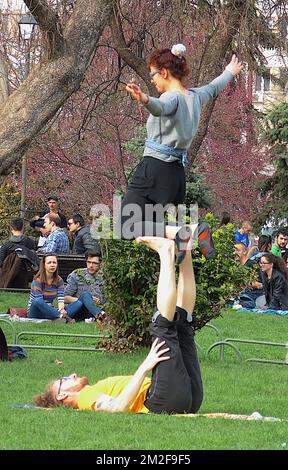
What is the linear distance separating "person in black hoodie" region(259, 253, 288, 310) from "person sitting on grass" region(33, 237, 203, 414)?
10.7 m

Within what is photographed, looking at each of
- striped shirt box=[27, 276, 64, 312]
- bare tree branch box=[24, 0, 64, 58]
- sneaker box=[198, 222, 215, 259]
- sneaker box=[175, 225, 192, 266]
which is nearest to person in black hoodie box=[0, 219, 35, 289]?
striped shirt box=[27, 276, 64, 312]

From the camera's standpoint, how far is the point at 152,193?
8.82 meters

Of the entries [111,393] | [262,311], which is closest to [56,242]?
[262,311]

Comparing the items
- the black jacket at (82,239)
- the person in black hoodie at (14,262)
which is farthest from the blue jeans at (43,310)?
the black jacket at (82,239)

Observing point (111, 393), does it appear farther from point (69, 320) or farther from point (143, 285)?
point (69, 320)

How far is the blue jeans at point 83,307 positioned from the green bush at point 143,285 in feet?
13.1

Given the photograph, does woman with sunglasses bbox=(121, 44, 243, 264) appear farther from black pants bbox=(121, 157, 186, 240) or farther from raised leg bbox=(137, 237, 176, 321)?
raised leg bbox=(137, 237, 176, 321)

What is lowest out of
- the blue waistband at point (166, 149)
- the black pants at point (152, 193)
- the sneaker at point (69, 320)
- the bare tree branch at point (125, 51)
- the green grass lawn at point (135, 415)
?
the green grass lawn at point (135, 415)

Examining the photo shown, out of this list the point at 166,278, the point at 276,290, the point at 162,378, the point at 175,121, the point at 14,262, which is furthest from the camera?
the point at 14,262

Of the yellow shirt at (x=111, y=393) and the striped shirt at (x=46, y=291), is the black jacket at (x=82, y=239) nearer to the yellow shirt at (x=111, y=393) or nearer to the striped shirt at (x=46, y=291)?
the striped shirt at (x=46, y=291)

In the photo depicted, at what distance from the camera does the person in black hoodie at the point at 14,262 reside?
68.1 feet

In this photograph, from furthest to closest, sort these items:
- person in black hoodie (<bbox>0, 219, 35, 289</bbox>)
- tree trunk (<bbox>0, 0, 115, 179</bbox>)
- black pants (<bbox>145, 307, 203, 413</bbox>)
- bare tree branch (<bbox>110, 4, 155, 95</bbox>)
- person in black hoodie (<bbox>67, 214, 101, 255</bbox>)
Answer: person in black hoodie (<bbox>67, 214, 101, 255</bbox>) < bare tree branch (<bbox>110, 4, 155, 95</bbox>) < person in black hoodie (<bbox>0, 219, 35, 289</bbox>) < tree trunk (<bbox>0, 0, 115, 179</bbox>) < black pants (<bbox>145, 307, 203, 413</bbox>)

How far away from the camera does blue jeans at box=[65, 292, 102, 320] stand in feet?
57.0

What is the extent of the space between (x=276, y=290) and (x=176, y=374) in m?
11.6
